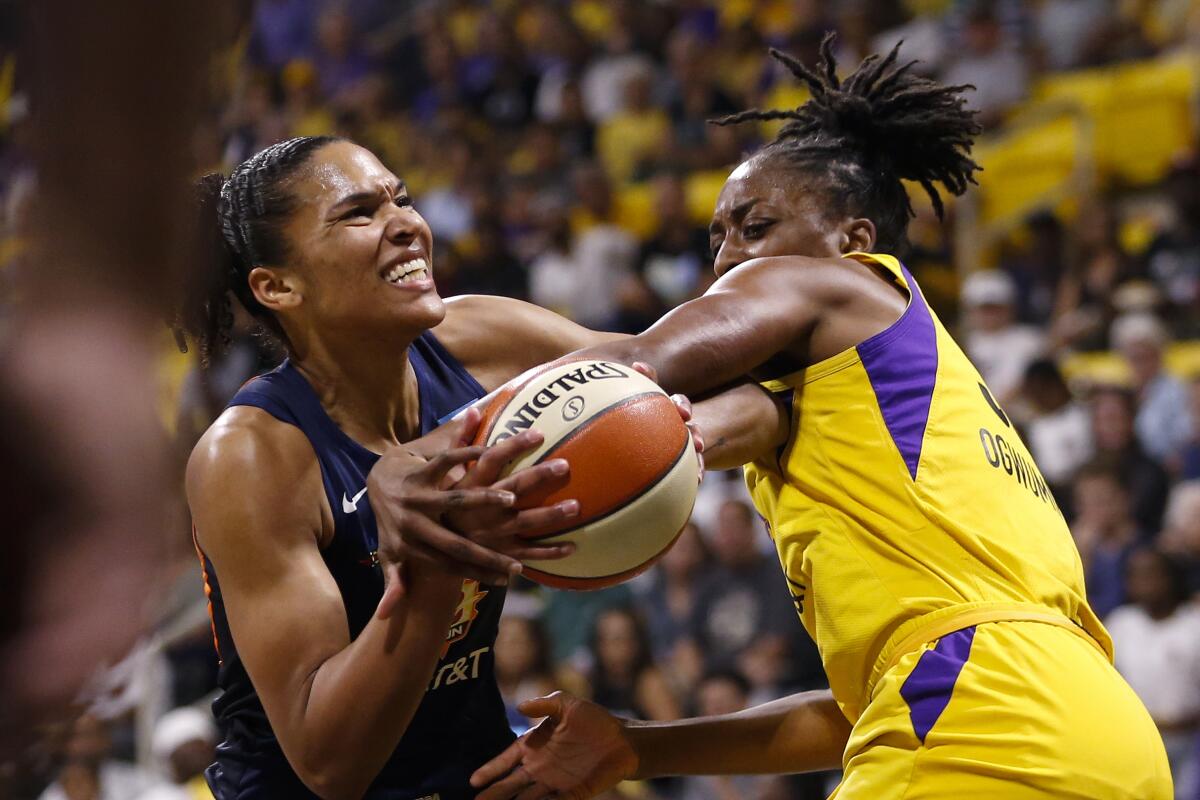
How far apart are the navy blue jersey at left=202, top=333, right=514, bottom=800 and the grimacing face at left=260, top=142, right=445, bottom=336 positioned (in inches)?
7.5

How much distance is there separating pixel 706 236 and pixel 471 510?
7573 millimetres

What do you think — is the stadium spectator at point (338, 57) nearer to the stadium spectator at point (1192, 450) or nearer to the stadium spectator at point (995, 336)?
the stadium spectator at point (995, 336)

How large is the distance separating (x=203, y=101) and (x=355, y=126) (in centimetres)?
1202

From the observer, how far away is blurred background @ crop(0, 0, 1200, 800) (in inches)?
261

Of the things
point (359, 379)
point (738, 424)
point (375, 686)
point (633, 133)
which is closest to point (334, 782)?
point (375, 686)

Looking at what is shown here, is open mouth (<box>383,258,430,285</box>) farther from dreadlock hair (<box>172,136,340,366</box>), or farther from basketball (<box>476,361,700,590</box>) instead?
basketball (<box>476,361,700,590</box>)

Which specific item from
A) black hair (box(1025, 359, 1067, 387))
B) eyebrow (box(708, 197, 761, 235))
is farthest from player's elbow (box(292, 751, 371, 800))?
black hair (box(1025, 359, 1067, 387))

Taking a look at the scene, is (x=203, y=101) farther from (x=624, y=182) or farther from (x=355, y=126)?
(x=355, y=126)

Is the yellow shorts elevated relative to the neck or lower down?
lower down

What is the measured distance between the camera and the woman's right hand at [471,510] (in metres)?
2.25

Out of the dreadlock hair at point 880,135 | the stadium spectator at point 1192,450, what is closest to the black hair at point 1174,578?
the stadium spectator at point 1192,450

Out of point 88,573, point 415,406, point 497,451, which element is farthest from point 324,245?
point 88,573

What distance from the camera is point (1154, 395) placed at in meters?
7.34

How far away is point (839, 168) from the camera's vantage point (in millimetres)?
3170
